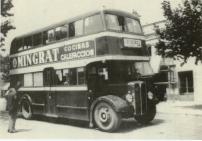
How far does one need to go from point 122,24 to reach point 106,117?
2346 millimetres

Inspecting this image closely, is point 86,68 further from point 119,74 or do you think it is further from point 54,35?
point 54,35

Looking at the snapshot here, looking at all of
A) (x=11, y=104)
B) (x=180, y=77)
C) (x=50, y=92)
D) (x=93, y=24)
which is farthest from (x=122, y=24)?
(x=180, y=77)

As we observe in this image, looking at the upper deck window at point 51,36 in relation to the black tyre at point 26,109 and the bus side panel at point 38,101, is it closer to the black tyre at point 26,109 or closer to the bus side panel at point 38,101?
the bus side panel at point 38,101

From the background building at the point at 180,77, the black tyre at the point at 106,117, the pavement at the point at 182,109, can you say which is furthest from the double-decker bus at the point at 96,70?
the background building at the point at 180,77

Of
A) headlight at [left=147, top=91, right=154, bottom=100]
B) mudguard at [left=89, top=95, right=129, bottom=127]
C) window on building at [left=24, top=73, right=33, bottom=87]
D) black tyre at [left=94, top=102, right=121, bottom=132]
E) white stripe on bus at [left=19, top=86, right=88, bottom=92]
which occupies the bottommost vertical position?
black tyre at [left=94, top=102, right=121, bottom=132]

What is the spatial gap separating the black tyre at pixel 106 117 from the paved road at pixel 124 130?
16cm

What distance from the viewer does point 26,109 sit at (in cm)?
1156

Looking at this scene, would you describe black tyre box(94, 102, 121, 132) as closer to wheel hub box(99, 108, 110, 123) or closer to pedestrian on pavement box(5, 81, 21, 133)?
wheel hub box(99, 108, 110, 123)

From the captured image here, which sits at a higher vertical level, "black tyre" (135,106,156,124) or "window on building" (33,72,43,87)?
"window on building" (33,72,43,87)

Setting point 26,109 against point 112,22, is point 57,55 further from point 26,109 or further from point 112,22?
point 26,109

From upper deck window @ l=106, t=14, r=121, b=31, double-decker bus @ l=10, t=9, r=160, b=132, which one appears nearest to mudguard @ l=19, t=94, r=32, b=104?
double-decker bus @ l=10, t=9, r=160, b=132

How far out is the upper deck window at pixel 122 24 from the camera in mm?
9070

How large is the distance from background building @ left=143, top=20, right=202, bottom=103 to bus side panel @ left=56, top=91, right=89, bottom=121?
7.89 meters

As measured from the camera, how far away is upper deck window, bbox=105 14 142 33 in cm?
907
